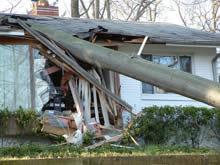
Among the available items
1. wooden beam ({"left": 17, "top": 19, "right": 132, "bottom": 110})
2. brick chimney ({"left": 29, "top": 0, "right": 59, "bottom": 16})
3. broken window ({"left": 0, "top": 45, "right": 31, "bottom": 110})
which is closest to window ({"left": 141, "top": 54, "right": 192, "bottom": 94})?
wooden beam ({"left": 17, "top": 19, "right": 132, "bottom": 110})

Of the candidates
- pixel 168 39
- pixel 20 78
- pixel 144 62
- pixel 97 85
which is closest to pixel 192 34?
pixel 168 39

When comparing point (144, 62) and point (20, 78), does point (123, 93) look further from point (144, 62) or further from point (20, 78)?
point (144, 62)

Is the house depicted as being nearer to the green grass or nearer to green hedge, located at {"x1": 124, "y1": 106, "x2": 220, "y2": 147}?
green hedge, located at {"x1": 124, "y1": 106, "x2": 220, "y2": 147}

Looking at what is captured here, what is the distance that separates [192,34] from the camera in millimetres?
11977

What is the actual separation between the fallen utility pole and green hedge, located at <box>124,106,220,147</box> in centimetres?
515

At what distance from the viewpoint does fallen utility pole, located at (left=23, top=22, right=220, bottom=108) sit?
3.32 meters

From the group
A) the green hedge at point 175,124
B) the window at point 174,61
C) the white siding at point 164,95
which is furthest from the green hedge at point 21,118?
the window at point 174,61

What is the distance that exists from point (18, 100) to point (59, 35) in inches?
171

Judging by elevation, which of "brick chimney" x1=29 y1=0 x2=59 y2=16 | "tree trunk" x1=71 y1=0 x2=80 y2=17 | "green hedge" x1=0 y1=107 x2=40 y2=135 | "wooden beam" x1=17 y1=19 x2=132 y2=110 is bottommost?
"green hedge" x1=0 y1=107 x2=40 y2=135

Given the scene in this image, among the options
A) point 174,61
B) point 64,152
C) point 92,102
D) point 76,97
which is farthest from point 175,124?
point 64,152

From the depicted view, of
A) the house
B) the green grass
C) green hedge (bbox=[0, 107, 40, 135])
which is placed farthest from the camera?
the house

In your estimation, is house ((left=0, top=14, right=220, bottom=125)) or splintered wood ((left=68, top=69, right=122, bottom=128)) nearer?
house ((left=0, top=14, right=220, bottom=125))

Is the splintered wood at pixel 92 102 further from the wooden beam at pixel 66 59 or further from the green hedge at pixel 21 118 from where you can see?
the green hedge at pixel 21 118

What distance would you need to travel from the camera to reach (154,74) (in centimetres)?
370
